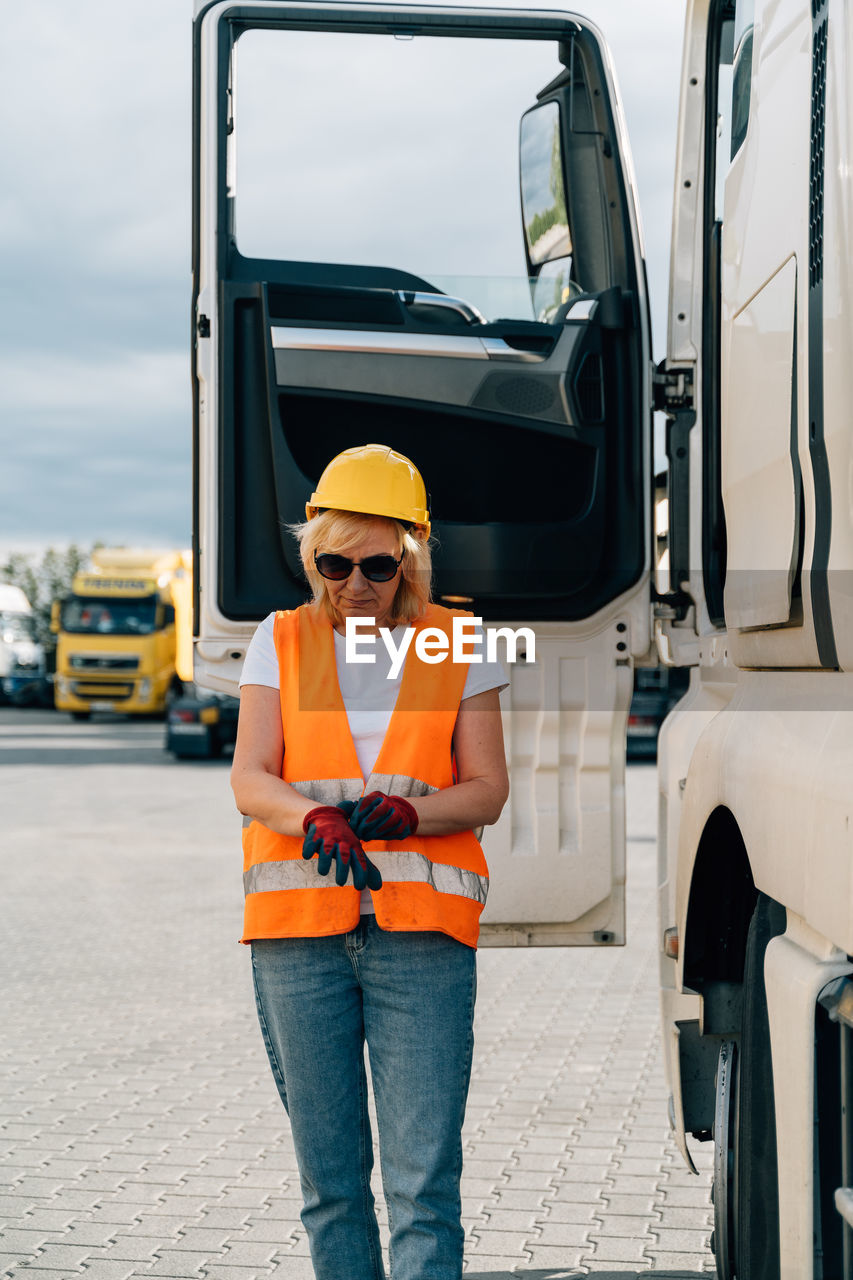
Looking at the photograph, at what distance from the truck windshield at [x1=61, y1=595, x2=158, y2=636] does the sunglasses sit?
1262 inches

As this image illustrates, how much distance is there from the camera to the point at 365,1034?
2873mm

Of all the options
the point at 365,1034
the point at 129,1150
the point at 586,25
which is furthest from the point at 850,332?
the point at 129,1150

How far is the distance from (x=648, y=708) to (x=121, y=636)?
644 inches

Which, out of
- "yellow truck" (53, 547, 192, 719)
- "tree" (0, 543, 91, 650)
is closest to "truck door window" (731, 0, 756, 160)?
"yellow truck" (53, 547, 192, 719)

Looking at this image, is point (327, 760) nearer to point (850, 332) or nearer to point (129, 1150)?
point (850, 332)

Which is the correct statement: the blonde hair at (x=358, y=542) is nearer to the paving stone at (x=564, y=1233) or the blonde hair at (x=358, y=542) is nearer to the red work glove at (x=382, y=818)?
the red work glove at (x=382, y=818)

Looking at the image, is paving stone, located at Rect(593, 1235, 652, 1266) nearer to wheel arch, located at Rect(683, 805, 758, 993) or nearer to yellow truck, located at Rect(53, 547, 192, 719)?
wheel arch, located at Rect(683, 805, 758, 993)

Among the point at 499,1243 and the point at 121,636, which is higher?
the point at 121,636

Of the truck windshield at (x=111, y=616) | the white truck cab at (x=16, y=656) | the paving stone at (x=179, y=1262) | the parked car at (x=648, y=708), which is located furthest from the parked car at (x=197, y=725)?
the white truck cab at (x=16, y=656)

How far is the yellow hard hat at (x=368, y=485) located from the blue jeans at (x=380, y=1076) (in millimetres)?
732

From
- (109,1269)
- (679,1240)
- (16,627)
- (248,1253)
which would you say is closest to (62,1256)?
(109,1269)

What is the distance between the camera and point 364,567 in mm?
2824

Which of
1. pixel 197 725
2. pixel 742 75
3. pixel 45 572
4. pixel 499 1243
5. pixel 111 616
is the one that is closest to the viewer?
pixel 742 75

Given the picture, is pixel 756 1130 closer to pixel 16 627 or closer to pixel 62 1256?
pixel 62 1256
